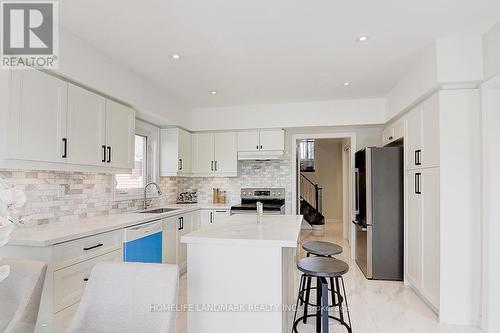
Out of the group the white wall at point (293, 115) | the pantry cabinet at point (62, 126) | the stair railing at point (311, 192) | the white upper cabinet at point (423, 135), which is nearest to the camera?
the pantry cabinet at point (62, 126)

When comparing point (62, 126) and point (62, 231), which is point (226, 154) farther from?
A: point (62, 231)

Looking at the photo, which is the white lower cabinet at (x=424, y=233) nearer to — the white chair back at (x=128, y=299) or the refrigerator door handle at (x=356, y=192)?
the refrigerator door handle at (x=356, y=192)

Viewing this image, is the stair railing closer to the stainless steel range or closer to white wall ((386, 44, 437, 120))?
the stainless steel range

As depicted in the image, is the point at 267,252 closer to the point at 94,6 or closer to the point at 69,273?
the point at 69,273

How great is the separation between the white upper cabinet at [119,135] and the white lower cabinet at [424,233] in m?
3.14

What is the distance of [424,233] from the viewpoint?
2.96 meters

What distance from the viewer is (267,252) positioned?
1.95 meters

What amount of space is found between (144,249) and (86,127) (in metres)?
1.32

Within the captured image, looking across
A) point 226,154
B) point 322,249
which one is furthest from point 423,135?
point 226,154

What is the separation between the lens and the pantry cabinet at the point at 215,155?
4898 millimetres

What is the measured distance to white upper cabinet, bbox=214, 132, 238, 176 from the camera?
489 centimetres

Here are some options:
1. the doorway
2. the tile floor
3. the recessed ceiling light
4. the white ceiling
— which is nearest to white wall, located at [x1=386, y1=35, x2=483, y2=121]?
the white ceiling

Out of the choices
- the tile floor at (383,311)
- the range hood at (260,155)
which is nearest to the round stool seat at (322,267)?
the tile floor at (383,311)

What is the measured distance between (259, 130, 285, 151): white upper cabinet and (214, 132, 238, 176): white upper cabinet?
472 mm
